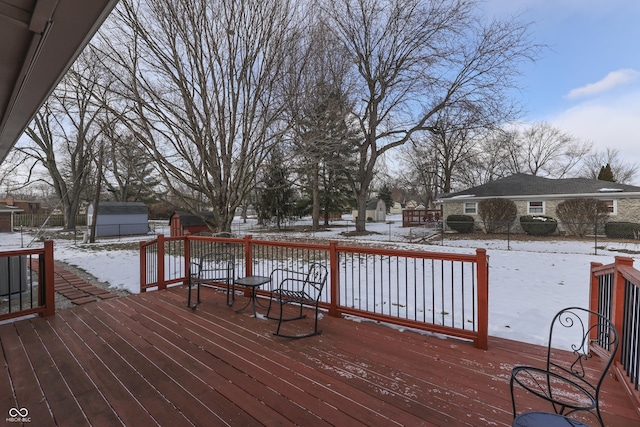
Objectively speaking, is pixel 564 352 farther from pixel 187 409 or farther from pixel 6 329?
pixel 6 329

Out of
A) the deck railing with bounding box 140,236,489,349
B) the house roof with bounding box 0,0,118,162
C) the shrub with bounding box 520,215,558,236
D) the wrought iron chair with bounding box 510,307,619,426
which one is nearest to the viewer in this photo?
the house roof with bounding box 0,0,118,162

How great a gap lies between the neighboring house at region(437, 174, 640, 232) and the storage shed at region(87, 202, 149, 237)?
20.6 m

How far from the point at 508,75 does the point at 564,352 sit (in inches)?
580

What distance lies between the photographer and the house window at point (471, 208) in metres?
18.4

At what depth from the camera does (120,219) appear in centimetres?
1925

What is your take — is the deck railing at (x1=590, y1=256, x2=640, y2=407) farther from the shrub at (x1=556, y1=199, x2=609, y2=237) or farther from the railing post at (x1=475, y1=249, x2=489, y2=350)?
the shrub at (x1=556, y1=199, x2=609, y2=237)

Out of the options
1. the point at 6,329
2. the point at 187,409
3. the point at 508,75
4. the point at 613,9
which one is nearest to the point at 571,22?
the point at 613,9

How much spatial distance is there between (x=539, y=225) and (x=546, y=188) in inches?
114

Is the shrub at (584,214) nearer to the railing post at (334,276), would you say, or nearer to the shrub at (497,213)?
the shrub at (497,213)

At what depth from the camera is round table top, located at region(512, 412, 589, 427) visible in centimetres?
125

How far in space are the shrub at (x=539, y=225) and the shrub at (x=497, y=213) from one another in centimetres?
83

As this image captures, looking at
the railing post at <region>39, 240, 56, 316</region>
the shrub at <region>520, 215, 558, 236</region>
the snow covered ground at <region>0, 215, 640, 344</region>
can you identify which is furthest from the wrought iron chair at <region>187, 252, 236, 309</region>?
the shrub at <region>520, 215, 558, 236</region>

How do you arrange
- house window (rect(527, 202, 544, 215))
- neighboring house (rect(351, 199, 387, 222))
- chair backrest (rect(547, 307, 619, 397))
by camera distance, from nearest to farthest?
1. chair backrest (rect(547, 307, 619, 397))
2. house window (rect(527, 202, 544, 215))
3. neighboring house (rect(351, 199, 387, 222))

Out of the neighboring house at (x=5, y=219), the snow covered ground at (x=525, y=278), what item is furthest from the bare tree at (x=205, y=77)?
the neighboring house at (x=5, y=219)
